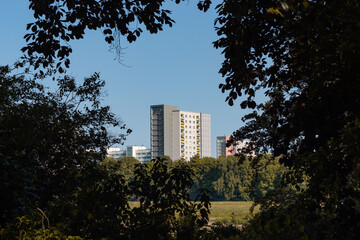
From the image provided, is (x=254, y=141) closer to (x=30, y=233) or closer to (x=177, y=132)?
(x=30, y=233)

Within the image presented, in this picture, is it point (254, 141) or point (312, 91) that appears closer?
point (312, 91)

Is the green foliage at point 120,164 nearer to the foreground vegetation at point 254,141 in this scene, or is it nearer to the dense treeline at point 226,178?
the foreground vegetation at point 254,141

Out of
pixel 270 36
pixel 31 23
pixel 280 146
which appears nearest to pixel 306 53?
pixel 270 36

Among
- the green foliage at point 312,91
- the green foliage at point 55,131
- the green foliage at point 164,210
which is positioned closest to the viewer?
the green foliage at point 312,91

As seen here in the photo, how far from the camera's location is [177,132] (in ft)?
493

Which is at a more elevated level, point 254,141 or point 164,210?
point 254,141

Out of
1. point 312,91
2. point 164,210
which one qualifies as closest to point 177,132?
point 164,210

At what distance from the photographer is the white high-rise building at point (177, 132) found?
148 m

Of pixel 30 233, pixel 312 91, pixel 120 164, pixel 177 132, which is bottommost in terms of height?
pixel 30 233

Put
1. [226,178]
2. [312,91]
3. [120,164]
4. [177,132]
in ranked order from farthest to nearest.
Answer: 1. [177,132]
2. [226,178]
3. [120,164]
4. [312,91]

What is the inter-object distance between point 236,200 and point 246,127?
86101mm

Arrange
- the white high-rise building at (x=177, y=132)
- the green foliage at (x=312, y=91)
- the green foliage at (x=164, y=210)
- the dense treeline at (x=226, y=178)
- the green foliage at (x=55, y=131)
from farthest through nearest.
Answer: the white high-rise building at (x=177, y=132)
the dense treeline at (x=226, y=178)
the green foliage at (x=55, y=131)
the green foliage at (x=164, y=210)
the green foliage at (x=312, y=91)

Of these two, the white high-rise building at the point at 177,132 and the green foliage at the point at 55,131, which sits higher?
the white high-rise building at the point at 177,132

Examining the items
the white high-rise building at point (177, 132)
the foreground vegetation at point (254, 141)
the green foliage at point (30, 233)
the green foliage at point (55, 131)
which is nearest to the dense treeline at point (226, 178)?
the white high-rise building at point (177, 132)
